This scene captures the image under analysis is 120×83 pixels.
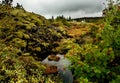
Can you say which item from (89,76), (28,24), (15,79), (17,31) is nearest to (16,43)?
(17,31)

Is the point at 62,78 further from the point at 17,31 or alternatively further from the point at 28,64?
the point at 17,31

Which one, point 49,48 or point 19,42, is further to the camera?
point 49,48

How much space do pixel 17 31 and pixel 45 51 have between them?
157 centimetres

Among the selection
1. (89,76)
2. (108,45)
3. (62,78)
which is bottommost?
(62,78)

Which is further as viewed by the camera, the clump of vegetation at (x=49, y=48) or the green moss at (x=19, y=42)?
the green moss at (x=19, y=42)

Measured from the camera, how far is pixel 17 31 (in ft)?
45.4

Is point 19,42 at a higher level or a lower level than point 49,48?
higher

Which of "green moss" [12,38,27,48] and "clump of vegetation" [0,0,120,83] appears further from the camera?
"green moss" [12,38,27,48]

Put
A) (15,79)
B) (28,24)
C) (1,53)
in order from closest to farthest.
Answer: (15,79) < (1,53) < (28,24)

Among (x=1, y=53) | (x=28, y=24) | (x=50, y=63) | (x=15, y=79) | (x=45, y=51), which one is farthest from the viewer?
(x=28, y=24)

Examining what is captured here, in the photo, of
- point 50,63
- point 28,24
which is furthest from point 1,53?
point 28,24

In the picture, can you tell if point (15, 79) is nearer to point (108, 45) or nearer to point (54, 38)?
point (108, 45)

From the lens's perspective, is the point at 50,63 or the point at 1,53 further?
the point at 50,63

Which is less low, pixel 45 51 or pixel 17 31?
pixel 17 31
